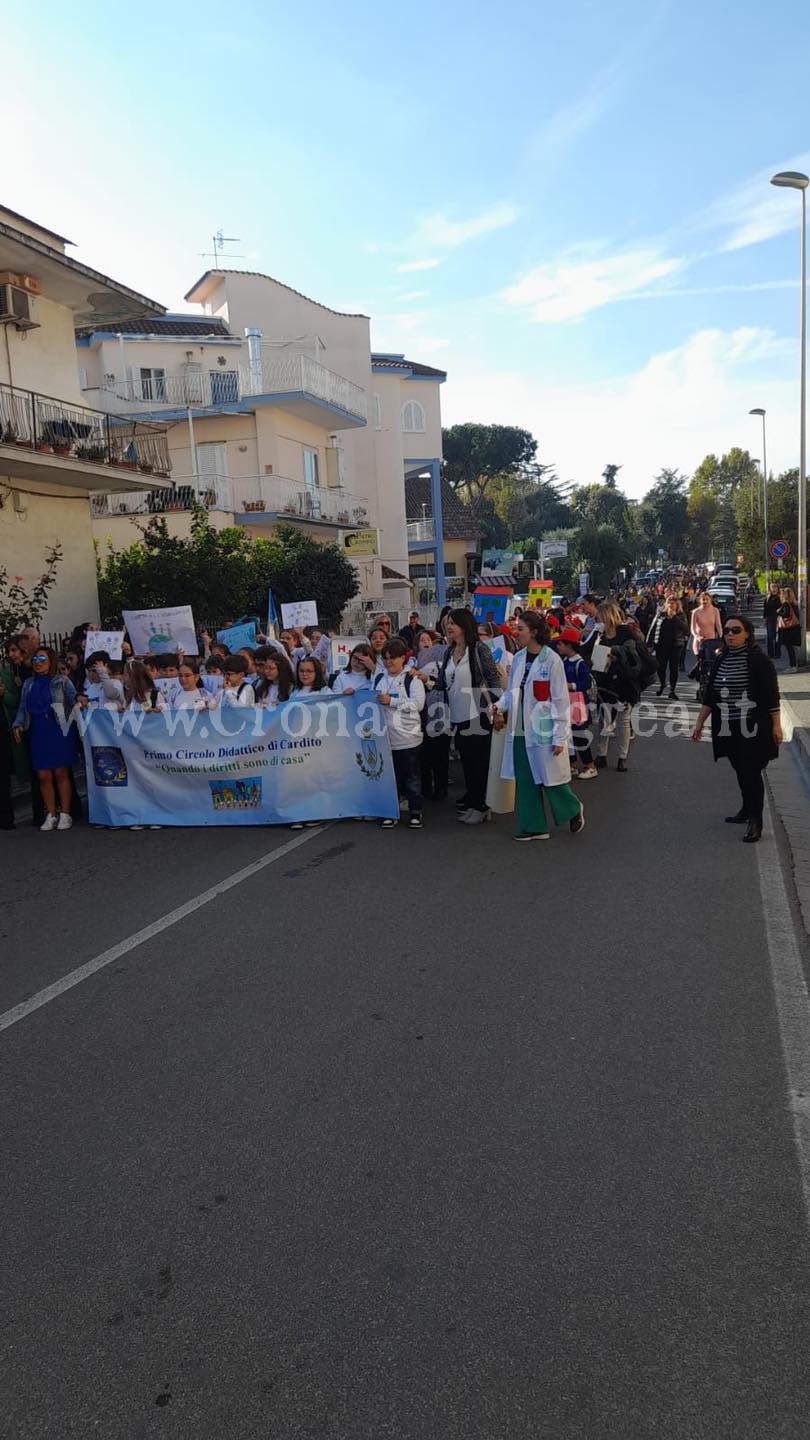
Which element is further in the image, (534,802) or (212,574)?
(212,574)

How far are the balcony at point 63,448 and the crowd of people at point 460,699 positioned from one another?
16.8 ft

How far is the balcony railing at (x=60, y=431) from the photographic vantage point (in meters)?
16.0

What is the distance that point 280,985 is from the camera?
17.6 ft

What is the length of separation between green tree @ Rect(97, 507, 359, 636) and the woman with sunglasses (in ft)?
39.3

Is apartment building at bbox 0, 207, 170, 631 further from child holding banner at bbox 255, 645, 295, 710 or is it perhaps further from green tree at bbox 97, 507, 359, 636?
child holding banner at bbox 255, 645, 295, 710

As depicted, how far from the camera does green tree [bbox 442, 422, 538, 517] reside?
91.2 metres

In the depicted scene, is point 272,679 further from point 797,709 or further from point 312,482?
point 312,482

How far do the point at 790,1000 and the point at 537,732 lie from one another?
3.59 metres

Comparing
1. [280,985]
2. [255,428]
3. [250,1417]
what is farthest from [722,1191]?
[255,428]

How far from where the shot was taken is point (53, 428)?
16766 mm

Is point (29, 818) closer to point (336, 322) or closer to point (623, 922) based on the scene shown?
point (623, 922)

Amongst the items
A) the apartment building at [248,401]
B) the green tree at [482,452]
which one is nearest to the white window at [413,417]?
the apartment building at [248,401]

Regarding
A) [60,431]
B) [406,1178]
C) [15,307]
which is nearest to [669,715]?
[60,431]

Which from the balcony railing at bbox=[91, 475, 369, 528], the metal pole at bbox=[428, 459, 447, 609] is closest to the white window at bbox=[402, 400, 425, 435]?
the metal pole at bbox=[428, 459, 447, 609]
